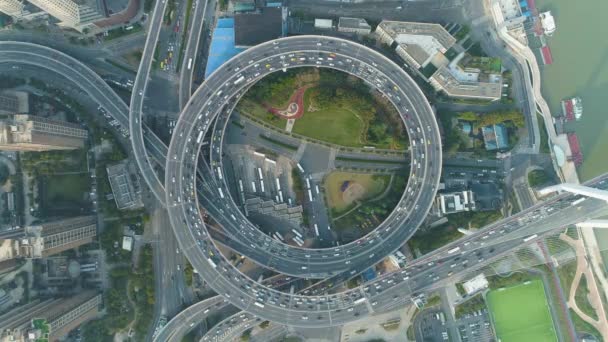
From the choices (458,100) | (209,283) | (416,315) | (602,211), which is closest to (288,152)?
(209,283)

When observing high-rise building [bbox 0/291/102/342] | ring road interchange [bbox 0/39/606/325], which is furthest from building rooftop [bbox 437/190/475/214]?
high-rise building [bbox 0/291/102/342]

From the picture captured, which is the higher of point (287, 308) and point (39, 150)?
Result: point (39, 150)

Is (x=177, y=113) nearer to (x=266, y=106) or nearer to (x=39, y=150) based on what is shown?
(x=266, y=106)

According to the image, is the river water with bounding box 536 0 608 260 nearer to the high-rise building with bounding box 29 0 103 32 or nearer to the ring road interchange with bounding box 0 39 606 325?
the ring road interchange with bounding box 0 39 606 325

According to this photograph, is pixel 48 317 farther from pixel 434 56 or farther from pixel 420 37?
pixel 434 56

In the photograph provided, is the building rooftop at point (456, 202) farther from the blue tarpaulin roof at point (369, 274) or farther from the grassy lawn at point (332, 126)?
the grassy lawn at point (332, 126)
